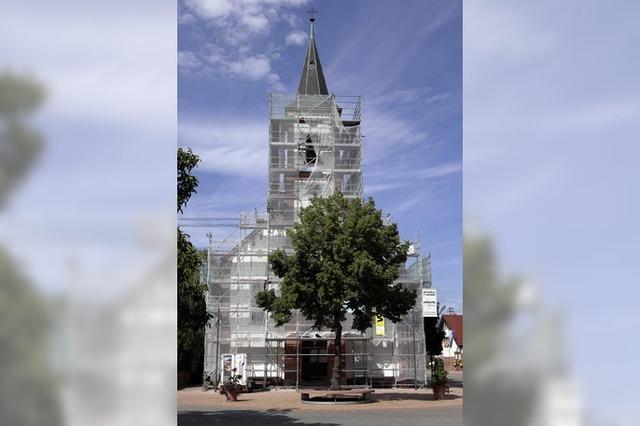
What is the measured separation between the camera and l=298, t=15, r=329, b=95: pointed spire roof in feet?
113

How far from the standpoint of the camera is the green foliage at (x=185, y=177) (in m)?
8.57

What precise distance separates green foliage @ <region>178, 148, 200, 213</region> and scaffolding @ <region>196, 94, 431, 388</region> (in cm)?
1467

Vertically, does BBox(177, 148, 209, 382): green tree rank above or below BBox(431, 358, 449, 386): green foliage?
above

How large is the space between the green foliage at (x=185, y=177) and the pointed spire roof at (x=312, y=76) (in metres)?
25.8

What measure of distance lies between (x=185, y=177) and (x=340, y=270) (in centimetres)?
1018

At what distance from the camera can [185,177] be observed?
8.64 m

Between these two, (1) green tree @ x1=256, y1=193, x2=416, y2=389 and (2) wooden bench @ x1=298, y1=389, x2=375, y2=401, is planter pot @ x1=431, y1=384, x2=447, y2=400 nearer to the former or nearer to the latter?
(2) wooden bench @ x1=298, y1=389, x2=375, y2=401
